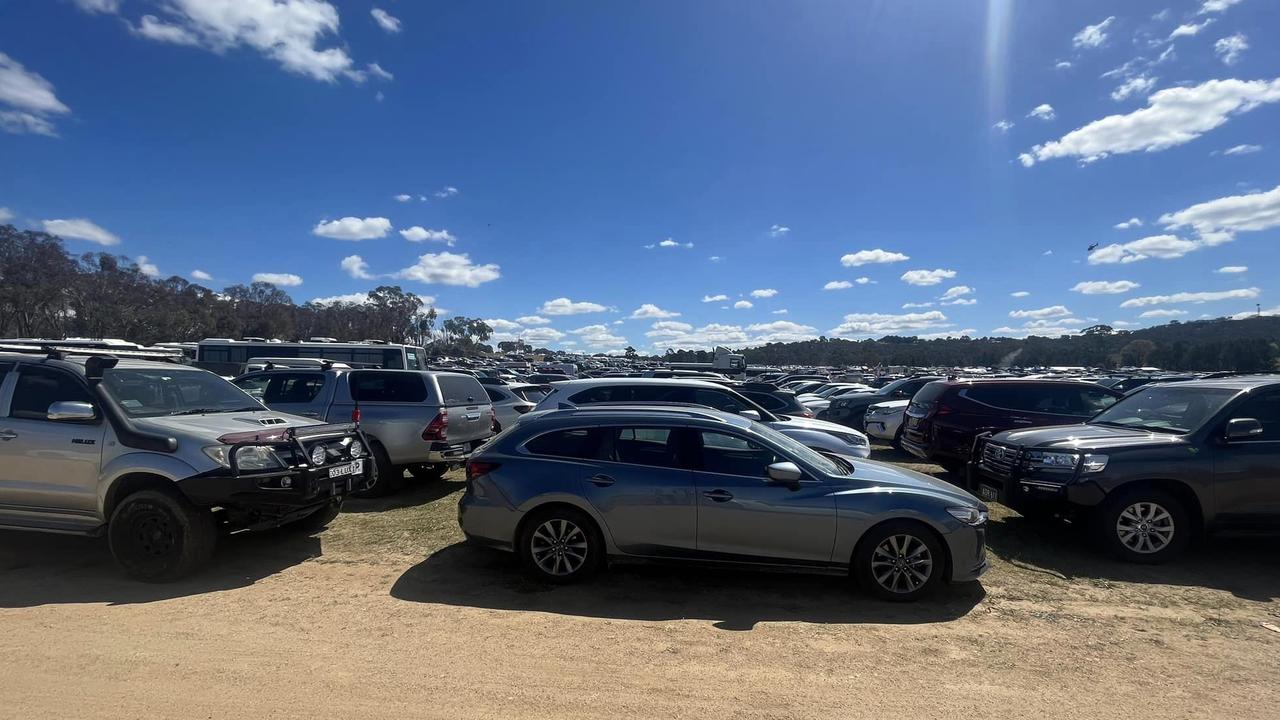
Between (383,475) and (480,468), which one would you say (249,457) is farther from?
(383,475)

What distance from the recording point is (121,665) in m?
3.66

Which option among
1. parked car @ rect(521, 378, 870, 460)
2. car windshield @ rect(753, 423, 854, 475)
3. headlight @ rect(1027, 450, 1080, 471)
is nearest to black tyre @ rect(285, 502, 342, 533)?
parked car @ rect(521, 378, 870, 460)

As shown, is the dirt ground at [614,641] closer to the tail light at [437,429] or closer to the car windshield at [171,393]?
the car windshield at [171,393]

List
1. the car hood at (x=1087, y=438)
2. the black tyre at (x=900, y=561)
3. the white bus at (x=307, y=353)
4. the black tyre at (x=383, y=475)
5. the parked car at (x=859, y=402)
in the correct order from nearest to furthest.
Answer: the black tyre at (x=900, y=561) < the car hood at (x=1087, y=438) < the black tyre at (x=383, y=475) < the parked car at (x=859, y=402) < the white bus at (x=307, y=353)

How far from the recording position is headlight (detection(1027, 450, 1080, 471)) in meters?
6.07

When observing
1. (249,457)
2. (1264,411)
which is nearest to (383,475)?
(249,457)

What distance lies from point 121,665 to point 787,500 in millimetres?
4440

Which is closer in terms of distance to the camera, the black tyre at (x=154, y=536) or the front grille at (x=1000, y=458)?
the black tyre at (x=154, y=536)

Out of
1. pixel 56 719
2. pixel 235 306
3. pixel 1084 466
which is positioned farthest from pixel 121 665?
pixel 235 306

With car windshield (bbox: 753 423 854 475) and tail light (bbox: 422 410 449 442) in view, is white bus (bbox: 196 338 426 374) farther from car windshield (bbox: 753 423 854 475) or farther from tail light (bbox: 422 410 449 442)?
car windshield (bbox: 753 423 854 475)

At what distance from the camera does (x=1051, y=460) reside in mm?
6207

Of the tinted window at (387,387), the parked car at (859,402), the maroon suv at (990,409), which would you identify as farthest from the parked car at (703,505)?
the parked car at (859,402)

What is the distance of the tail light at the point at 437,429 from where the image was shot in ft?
28.2

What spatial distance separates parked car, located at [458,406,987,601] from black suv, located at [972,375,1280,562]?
1656 millimetres
